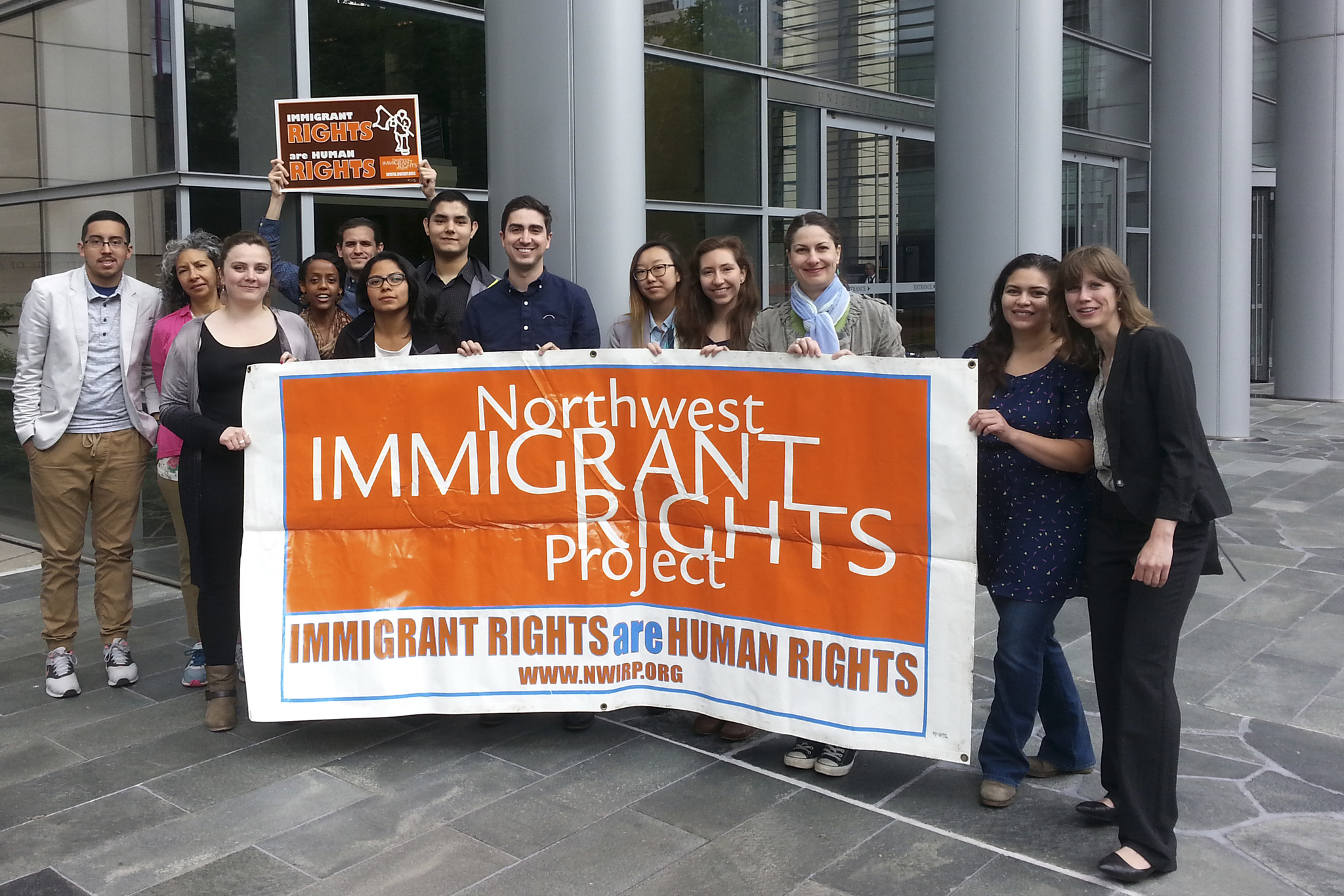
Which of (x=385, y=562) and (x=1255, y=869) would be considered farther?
(x=385, y=562)

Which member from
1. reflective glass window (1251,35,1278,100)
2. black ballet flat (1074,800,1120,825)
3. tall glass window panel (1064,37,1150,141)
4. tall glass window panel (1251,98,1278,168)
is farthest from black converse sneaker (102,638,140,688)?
reflective glass window (1251,35,1278,100)

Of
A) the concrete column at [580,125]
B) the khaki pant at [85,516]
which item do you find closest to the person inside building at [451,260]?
the concrete column at [580,125]

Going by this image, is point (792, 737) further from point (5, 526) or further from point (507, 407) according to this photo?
point (5, 526)

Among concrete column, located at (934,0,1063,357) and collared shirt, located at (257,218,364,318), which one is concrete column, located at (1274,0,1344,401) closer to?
concrete column, located at (934,0,1063,357)

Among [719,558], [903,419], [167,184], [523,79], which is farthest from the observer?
[167,184]

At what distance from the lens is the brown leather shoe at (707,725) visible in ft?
15.4

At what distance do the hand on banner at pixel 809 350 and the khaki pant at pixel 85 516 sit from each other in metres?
3.20

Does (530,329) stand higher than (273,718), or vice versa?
(530,329)

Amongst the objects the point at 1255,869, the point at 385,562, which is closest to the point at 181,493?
the point at 385,562

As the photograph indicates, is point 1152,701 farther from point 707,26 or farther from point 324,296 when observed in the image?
point 707,26

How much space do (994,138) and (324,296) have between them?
4.18 m

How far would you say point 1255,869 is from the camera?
3520mm

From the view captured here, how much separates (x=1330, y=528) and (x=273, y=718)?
718 centimetres

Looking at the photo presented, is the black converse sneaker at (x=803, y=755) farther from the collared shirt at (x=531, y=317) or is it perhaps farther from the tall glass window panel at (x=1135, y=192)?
the tall glass window panel at (x=1135, y=192)
